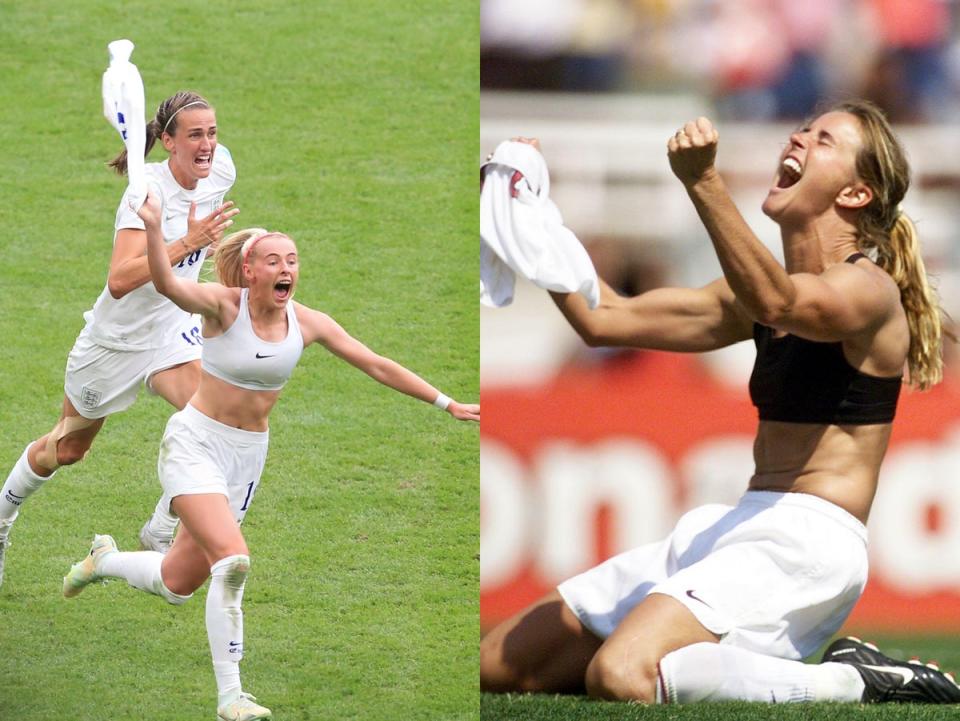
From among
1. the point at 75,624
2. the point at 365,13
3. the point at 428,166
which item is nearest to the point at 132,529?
the point at 75,624

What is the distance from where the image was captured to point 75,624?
5.43 m

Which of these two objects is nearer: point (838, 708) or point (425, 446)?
point (838, 708)

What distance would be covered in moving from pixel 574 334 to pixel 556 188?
416 millimetres

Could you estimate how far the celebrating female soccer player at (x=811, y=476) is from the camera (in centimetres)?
430

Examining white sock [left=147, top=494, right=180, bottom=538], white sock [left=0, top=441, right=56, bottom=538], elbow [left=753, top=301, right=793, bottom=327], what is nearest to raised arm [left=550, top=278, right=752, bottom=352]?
elbow [left=753, top=301, right=793, bottom=327]

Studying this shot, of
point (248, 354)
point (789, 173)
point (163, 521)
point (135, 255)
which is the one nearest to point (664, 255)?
point (789, 173)

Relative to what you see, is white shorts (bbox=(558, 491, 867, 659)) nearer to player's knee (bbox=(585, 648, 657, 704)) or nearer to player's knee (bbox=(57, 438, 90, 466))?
player's knee (bbox=(585, 648, 657, 704))

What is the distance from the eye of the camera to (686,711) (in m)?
4.25

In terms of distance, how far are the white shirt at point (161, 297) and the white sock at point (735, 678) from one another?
6.64 ft

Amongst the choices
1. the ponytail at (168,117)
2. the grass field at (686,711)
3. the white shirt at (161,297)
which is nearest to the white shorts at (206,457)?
the white shirt at (161,297)

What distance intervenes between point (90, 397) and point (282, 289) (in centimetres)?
116

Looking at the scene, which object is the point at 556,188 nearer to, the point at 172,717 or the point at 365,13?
the point at 172,717

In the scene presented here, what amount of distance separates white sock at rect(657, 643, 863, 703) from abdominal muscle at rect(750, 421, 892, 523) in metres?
0.42

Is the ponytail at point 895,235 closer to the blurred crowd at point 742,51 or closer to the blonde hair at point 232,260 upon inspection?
the blurred crowd at point 742,51
